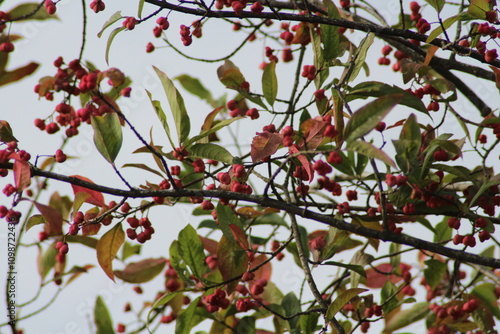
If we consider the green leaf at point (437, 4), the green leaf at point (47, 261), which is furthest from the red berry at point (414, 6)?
the green leaf at point (47, 261)

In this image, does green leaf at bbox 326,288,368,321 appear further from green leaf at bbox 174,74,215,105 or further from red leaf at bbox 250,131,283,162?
green leaf at bbox 174,74,215,105

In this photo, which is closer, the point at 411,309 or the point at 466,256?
the point at 466,256

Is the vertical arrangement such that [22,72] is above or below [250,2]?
below

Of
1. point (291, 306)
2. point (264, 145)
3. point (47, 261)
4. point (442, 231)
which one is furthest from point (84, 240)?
point (442, 231)

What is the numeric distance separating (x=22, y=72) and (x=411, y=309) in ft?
5.64

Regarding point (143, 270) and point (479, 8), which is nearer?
point (479, 8)

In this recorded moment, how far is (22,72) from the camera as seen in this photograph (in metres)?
1.95

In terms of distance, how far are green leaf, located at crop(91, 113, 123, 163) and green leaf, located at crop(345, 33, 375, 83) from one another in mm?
593

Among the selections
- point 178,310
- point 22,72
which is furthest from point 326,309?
point 22,72

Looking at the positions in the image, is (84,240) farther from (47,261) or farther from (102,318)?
(47,261)

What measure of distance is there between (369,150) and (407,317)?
1388 millimetres

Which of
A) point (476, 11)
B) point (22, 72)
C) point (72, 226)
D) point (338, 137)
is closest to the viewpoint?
point (338, 137)

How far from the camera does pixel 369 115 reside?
3.87 ft

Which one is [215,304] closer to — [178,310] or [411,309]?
[178,310]
